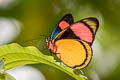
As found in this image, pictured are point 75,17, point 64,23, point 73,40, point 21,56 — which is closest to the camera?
point 21,56

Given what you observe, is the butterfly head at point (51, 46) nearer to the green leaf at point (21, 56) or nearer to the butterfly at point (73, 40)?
the butterfly at point (73, 40)

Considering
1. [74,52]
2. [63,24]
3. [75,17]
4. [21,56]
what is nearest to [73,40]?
[74,52]

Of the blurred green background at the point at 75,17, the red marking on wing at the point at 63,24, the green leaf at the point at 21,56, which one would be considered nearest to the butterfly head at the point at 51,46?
the red marking on wing at the point at 63,24

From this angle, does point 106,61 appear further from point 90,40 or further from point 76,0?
point 90,40

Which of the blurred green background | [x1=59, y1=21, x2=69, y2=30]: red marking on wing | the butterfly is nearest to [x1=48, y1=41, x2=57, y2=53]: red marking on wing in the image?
the butterfly

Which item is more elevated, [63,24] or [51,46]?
[63,24]


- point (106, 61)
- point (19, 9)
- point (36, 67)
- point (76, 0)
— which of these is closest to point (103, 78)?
point (106, 61)

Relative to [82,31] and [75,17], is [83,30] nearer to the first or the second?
[82,31]
